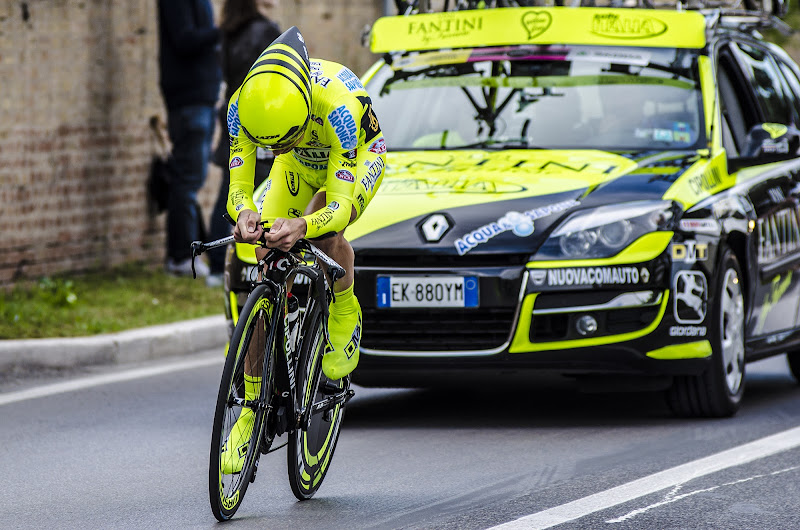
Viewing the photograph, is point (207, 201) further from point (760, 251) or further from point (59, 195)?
point (760, 251)

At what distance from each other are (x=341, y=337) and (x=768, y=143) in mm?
3102

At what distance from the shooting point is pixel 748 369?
10414 mm

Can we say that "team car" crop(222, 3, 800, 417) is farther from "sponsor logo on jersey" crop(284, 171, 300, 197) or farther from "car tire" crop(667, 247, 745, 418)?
"sponsor logo on jersey" crop(284, 171, 300, 197)

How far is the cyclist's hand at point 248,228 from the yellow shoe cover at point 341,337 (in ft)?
2.30

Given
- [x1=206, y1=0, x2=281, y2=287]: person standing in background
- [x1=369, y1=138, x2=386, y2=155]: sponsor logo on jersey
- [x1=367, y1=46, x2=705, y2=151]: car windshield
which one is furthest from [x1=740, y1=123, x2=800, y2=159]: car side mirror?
[x1=206, y1=0, x2=281, y2=287]: person standing in background

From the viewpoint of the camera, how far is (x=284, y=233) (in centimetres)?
555

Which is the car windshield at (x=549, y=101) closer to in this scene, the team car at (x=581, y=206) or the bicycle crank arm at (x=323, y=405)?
the team car at (x=581, y=206)

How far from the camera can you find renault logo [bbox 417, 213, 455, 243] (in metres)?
7.40

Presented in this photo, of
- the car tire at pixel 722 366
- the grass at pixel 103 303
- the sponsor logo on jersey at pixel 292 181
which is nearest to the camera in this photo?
the sponsor logo on jersey at pixel 292 181

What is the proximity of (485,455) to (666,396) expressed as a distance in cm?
125

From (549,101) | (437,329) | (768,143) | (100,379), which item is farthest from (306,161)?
(100,379)

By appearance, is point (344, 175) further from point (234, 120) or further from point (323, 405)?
point (323, 405)

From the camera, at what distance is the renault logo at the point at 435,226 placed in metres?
7.40

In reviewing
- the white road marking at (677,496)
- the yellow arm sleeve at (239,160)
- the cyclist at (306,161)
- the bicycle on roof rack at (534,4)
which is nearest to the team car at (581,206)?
the bicycle on roof rack at (534,4)
